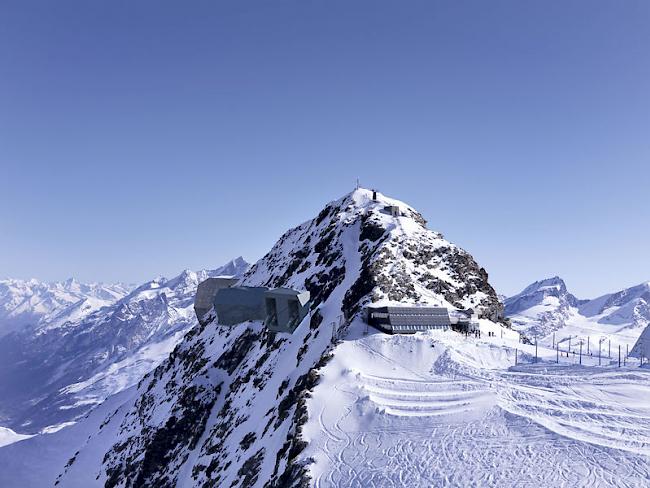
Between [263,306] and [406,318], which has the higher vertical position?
[263,306]

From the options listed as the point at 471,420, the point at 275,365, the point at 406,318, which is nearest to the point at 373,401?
the point at 471,420

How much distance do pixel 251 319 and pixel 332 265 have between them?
698 inches

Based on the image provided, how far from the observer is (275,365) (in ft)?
199

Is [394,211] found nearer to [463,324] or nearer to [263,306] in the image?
[263,306]

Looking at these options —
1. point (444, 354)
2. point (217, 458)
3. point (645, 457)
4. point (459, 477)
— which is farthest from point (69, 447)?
point (645, 457)

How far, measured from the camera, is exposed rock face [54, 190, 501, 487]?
149ft

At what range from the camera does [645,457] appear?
2511 cm

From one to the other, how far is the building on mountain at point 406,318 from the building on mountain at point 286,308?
17526 mm

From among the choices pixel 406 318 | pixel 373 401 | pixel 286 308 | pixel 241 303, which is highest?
pixel 241 303

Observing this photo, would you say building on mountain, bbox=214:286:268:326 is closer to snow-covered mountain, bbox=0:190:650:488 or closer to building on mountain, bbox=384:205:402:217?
snow-covered mountain, bbox=0:190:650:488

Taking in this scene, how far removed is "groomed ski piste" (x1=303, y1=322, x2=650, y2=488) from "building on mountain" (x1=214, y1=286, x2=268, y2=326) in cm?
3404

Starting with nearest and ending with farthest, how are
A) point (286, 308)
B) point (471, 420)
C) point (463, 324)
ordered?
point (471, 420), point (463, 324), point (286, 308)

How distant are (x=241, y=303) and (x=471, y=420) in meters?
52.7

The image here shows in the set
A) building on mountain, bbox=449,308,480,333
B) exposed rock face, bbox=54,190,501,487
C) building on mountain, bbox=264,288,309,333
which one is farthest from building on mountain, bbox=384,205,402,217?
building on mountain, bbox=449,308,480,333
